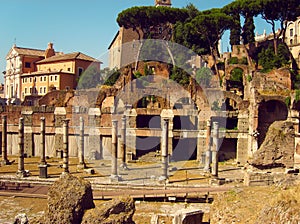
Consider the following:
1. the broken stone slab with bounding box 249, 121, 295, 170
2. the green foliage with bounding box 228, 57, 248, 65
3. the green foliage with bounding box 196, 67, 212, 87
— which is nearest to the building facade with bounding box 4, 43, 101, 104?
the green foliage with bounding box 196, 67, 212, 87

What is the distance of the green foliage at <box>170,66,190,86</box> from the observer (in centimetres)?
3717

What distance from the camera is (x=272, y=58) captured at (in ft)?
128

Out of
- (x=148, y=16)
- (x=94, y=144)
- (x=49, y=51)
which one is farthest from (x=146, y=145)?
(x=49, y=51)

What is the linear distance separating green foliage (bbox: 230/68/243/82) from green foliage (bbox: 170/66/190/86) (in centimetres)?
400

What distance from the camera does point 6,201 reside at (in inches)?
699

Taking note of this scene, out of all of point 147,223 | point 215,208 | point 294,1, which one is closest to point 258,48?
point 294,1

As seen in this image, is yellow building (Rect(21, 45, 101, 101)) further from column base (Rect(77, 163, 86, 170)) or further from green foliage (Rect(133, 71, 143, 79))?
column base (Rect(77, 163, 86, 170))

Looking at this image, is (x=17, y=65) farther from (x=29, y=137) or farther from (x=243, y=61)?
(x=243, y=61)

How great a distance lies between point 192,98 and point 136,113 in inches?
162

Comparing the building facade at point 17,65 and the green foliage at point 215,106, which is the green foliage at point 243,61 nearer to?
the green foliage at point 215,106

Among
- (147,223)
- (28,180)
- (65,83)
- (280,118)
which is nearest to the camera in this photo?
(147,223)

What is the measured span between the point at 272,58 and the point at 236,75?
16.0 ft

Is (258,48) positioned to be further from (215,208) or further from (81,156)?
(215,208)

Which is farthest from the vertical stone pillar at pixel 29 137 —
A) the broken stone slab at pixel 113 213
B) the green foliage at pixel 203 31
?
the broken stone slab at pixel 113 213
